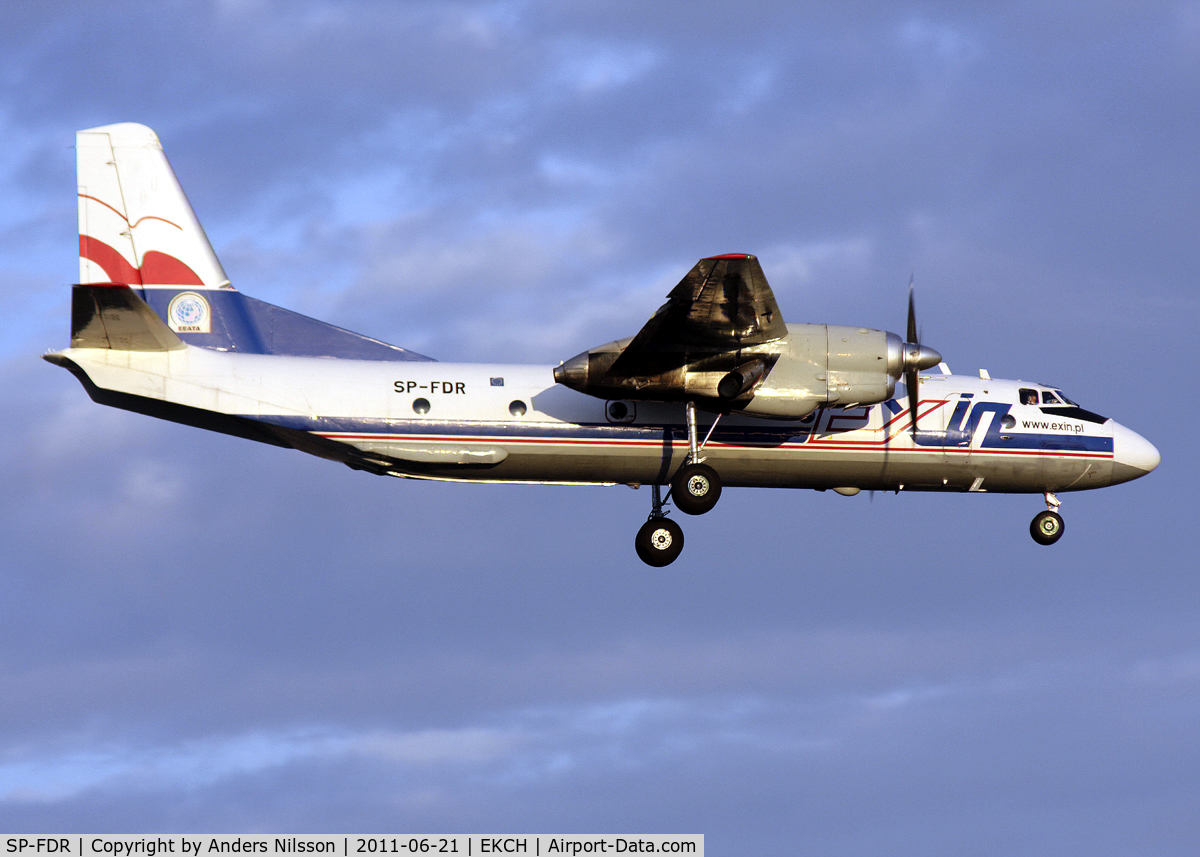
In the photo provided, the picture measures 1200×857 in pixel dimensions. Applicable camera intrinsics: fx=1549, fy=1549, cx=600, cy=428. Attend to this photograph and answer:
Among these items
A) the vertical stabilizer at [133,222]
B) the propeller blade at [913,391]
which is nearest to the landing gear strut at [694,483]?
the propeller blade at [913,391]

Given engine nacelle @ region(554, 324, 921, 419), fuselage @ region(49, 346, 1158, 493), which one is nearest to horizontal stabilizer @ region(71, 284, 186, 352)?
fuselage @ region(49, 346, 1158, 493)

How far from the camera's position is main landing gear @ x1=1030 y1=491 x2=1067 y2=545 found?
2878 centimetres

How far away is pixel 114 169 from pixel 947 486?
53.5ft

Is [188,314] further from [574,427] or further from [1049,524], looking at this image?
[1049,524]

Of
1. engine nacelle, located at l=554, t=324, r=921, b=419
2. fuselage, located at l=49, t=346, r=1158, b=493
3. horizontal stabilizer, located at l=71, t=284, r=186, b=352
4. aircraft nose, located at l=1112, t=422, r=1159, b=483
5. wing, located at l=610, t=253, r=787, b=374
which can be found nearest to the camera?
wing, located at l=610, t=253, r=787, b=374

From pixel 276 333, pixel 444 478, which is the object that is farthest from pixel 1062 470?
pixel 276 333

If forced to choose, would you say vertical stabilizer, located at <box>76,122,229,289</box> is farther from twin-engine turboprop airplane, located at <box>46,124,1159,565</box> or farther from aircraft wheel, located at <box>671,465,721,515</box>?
aircraft wheel, located at <box>671,465,721,515</box>

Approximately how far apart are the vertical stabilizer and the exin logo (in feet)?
0.89

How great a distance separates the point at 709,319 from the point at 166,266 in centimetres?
1020

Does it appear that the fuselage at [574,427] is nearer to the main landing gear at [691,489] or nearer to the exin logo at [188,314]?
the main landing gear at [691,489]

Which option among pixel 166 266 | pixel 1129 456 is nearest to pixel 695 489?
pixel 1129 456

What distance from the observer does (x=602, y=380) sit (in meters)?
25.8

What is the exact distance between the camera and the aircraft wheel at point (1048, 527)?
28781 mm

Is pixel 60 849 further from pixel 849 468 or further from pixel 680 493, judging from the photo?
pixel 849 468
